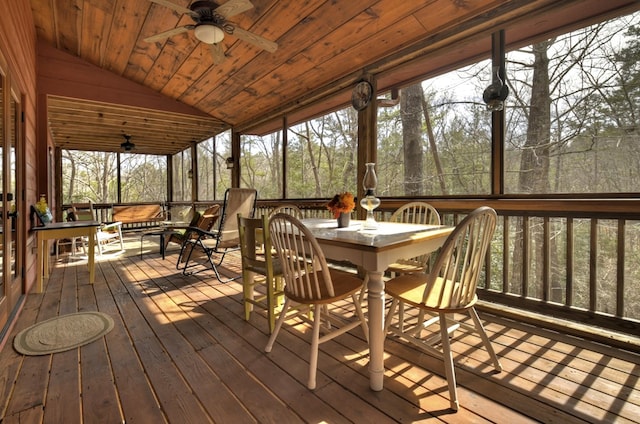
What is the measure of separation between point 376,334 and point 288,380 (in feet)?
1.83

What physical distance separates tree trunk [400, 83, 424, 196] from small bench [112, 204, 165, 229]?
20.5 ft

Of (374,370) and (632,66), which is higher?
(632,66)

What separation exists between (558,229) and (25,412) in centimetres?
487

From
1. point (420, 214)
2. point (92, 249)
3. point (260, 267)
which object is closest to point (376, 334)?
point (260, 267)

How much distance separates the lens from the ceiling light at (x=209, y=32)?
2.56m

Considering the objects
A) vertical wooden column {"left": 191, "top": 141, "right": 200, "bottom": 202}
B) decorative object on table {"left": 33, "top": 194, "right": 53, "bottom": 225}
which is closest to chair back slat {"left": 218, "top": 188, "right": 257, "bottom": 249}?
decorative object on table {"left": 33, "top": 194, "right": 53, "bottom": 225}

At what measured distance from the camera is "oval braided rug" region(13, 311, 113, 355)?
2082mm

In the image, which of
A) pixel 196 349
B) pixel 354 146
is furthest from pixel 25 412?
pixel 354 146

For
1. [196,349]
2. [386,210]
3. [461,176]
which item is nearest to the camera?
[196,349]

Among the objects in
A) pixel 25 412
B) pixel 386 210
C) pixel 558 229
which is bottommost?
pixel 25 412

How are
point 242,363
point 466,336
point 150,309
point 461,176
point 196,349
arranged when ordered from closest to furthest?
1. point 242,363
2. point 196,349
3. point 466,336
4. point 150,309
5. point 461,176

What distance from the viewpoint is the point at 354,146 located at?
5.83m

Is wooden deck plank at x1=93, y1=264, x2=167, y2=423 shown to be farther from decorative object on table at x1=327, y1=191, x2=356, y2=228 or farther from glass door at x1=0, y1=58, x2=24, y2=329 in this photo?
decorative object on table at x1=327, y1=191, x2=356, y2=228

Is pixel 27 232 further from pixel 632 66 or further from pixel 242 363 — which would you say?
pixel 632 66
